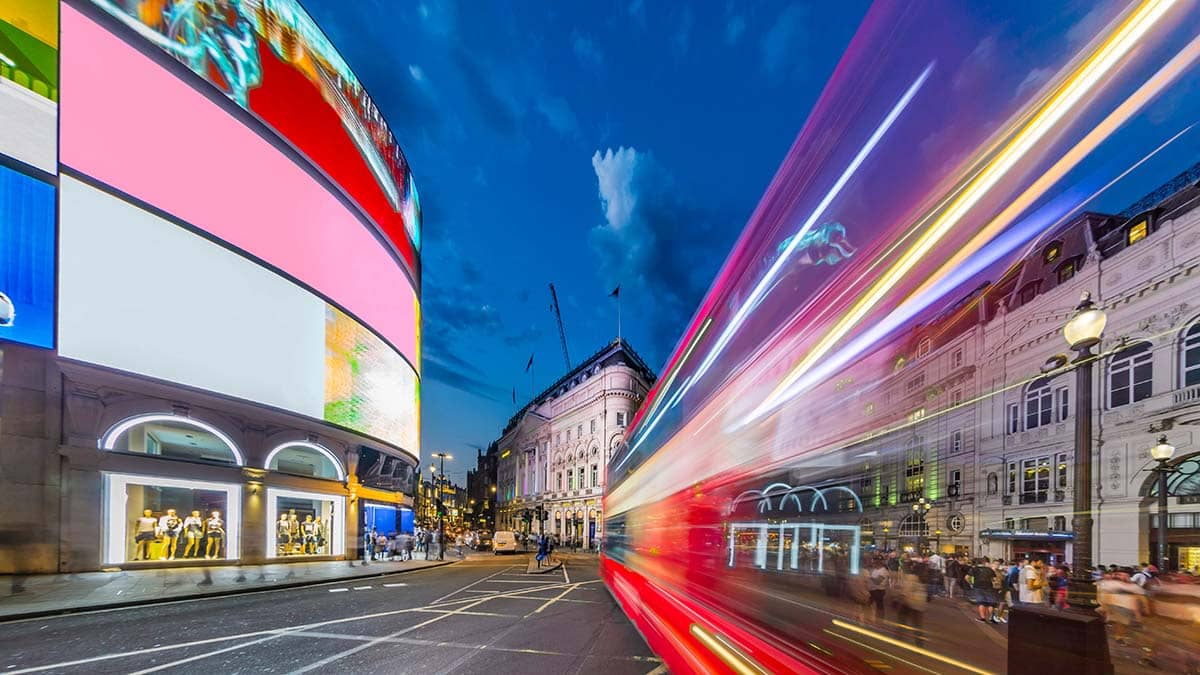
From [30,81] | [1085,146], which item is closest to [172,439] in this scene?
[30,81]

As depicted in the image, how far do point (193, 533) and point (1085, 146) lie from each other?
93.1ft

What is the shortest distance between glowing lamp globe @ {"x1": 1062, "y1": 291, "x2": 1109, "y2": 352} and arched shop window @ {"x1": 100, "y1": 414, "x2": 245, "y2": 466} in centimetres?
2566

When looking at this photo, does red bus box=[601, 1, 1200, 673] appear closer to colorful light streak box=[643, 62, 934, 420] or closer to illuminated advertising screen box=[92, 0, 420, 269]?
colorful light streak box=[643, 62, 934, 420]

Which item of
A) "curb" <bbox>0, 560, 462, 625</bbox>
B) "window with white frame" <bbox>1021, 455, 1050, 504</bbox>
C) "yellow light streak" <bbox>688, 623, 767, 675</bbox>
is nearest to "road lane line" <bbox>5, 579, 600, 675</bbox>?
"curb" <bbox>0, 560, 462, 625</bbox>

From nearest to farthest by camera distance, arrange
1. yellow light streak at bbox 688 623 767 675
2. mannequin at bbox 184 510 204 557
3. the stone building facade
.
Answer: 1. yellow light streak at bbox 688 623 767 675
2. mannequin at bbox 184 510 204 557
3. the stone building facade

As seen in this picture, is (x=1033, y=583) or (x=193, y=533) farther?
(x=193, y=533)

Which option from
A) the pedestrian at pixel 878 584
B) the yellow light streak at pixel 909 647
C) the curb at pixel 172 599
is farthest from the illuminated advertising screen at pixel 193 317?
the pedestrian at pixel 878 584

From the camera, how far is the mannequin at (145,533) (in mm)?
20422

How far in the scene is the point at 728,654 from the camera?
164 inches

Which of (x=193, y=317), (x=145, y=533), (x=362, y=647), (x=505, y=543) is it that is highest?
(x=193, y=317)

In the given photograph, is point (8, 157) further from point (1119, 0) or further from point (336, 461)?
point (1119, 0)

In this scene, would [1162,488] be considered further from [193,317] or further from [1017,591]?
[193,317]

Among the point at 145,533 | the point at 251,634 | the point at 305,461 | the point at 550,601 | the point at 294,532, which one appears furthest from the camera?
the point at 305,461

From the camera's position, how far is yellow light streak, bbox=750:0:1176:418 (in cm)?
175
